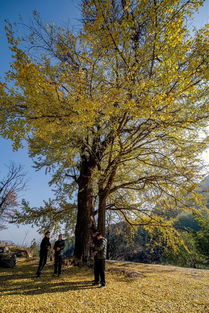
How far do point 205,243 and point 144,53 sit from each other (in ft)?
90.7

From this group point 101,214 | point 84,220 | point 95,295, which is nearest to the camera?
point 95,295

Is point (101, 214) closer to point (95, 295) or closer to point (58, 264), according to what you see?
point (58, 264)

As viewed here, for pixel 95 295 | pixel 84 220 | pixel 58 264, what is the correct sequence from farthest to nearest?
pixel 84 220
pixel 58 264
pixel 95 295

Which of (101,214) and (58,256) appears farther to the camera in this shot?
(101,214)

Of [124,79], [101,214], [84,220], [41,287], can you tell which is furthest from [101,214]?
[124,79]

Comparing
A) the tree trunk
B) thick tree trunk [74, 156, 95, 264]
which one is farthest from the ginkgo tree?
thick tree trunk [74, 156, 95, 264]

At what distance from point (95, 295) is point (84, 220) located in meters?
4.13

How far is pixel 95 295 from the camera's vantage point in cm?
452

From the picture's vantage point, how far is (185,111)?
5.13m

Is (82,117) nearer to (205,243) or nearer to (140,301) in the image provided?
(140,301)

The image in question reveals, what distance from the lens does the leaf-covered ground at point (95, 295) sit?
376 centimetres

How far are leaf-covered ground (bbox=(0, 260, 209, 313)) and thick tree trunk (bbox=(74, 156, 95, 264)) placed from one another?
1444mm

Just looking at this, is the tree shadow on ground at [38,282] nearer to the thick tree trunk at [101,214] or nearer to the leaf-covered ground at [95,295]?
the leaf-covered ground at [95,295]

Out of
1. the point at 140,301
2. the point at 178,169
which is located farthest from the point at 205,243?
the point at 140,301
